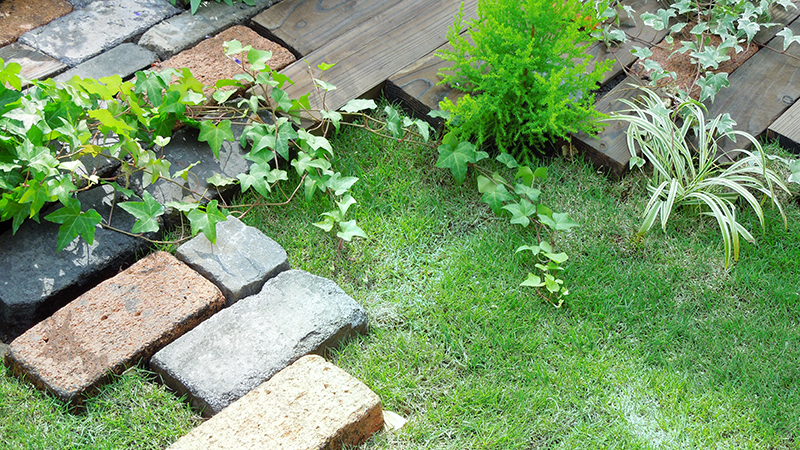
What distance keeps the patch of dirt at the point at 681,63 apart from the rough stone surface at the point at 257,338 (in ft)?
6.27

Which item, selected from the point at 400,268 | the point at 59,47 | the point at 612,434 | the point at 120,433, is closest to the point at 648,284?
the point at 612,434

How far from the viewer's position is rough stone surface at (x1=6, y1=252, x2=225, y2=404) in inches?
81.7

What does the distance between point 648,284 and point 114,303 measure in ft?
6.35

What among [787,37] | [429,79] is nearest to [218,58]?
[429,79]

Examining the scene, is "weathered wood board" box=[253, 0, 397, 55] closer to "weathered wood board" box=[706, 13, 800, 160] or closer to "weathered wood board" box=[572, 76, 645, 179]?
"weathered wood board" box=[572, 76, 645, 179]

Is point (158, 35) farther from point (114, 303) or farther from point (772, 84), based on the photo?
point (772, 84)

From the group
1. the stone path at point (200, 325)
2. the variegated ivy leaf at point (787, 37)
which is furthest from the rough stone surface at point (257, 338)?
the variegated ivy leaf at point (787, 37)

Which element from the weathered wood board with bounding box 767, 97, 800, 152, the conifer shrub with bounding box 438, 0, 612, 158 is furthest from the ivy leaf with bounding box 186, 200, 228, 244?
the weathered wood board with bounding box 767, 97, 800, 152

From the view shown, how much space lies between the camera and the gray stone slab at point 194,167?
2572 millimetres

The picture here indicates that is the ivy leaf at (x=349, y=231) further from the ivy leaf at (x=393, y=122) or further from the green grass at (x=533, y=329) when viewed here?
the ivy leaf at (x=393, y=122)

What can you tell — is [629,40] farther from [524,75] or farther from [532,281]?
[532,281]

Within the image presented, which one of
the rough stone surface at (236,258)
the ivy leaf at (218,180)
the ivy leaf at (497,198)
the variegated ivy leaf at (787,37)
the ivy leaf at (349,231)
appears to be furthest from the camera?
the variegated ivy leaf at (787,37)

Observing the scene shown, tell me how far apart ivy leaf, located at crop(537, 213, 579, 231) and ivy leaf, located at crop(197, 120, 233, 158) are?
1.28 m

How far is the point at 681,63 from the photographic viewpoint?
3.27 m
